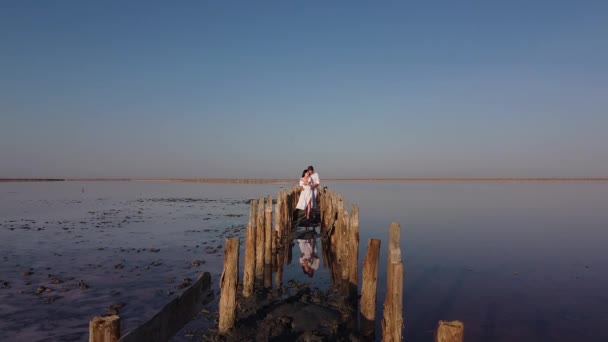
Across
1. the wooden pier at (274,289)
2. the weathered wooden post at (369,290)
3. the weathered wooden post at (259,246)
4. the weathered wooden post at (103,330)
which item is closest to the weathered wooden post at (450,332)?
the wooden pier at (274,289)

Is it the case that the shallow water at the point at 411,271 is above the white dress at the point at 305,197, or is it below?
below

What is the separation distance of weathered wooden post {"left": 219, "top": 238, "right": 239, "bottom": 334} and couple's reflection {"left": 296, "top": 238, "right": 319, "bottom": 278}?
6.05m

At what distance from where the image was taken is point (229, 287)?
23.5 ft

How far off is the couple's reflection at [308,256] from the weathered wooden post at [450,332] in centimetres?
957

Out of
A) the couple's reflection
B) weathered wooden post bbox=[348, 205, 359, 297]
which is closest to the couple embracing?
the couple's reflection

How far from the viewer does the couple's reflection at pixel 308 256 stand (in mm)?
14088

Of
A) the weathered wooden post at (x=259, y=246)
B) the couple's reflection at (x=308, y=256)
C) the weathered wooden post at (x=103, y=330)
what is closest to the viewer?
the weathered wooden post at (x=103, y=330)

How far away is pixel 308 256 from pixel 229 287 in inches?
374

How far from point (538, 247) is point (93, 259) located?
19934 mm

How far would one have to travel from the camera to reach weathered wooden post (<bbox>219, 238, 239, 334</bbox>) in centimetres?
700

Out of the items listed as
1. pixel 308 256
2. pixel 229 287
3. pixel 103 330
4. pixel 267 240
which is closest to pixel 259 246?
pixel 267 240

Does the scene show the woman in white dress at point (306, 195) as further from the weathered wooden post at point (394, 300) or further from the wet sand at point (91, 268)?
the weathered wooden post at point (394, 300)

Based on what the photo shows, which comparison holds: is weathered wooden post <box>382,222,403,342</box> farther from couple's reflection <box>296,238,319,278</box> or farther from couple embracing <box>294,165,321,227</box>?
couple embracing <box>294,165,321,227</box>

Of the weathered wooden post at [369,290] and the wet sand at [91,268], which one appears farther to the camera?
the wet sand at [91,268]
